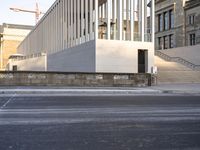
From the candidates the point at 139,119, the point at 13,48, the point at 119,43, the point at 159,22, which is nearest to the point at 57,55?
the point at 119,43

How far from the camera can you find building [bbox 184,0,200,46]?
2479 inches

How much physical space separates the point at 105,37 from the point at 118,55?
272cm

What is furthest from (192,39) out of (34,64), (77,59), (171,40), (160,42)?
(77,59)

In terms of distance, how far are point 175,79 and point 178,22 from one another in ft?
108

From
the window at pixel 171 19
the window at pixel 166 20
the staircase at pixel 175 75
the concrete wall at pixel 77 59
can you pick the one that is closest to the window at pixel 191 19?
the window at pixel 171 19

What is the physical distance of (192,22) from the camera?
2571 inches

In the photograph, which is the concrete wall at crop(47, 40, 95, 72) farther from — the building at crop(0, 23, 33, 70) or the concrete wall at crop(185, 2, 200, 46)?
the building at crop(0, 23, 33, 70)

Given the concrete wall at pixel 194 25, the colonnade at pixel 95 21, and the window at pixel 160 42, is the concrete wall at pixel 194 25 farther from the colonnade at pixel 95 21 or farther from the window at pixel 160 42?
the colonnade at pixel 95 21

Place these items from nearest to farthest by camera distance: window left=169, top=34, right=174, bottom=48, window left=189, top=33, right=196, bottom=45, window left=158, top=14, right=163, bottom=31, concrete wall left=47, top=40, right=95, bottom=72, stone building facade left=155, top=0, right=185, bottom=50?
1. concrete wall left=47, top=40, right=95, bottom=72
2. window left=189, top=33, right=196, bottom=45
3. stone building facade left=155, top=0, right=185, bottom=50
4. window left=169, top=34, right=174, bottom=48
5. window left=158, top=14, right=163, bottom=31

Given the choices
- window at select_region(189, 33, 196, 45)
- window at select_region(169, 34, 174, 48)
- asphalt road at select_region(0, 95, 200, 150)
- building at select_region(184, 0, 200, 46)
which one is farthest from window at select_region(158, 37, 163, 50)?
asphalt road at select_region(0, 95, 200, 150)

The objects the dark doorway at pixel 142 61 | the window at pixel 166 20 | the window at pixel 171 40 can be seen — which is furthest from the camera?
the window at pixel 166 20

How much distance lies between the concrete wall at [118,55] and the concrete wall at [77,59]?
0.79m

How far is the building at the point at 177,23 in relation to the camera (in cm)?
6438

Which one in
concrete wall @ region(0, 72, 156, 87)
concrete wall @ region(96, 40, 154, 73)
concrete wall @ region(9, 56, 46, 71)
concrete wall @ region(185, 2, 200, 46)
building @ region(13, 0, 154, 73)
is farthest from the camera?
concrete wall @ region(9, 56, 46, 71)
